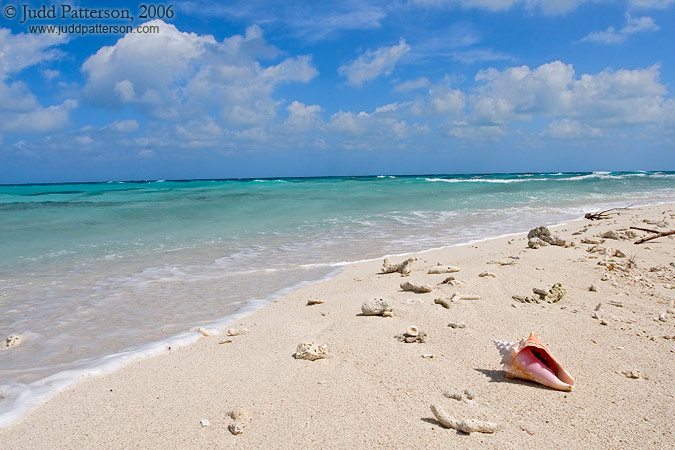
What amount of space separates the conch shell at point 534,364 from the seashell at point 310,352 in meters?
1.11

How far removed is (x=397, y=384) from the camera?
8.03 feet

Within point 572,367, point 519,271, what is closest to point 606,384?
point 572,367

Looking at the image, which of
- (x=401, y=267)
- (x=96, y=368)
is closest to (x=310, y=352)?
(x=96, y=368)

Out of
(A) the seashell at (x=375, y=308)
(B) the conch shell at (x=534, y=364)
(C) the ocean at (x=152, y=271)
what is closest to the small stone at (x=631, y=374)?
(B) the conch shell at (x=534, y=364)

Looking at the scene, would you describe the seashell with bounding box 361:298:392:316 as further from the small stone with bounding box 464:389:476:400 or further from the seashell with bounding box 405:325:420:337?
the small stone with bounding box 464:389:476:400

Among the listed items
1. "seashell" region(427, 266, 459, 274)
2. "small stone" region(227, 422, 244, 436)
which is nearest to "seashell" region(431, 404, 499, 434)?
"small stone" region(227, 422, 244, 436)

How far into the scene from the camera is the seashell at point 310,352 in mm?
2854

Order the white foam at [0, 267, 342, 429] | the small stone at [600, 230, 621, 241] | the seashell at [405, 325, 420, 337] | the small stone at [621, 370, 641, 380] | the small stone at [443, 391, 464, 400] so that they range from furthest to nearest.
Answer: the small stone at [600, 230, 621, 241] → the seashell at [405, 325, 420, 337] → the white foam at [0, 267, 342, 429] → the small stone at [621, 370, 641, 380] → the small stone at [443, 391, 464, 400]

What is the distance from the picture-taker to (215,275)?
624 centimetres

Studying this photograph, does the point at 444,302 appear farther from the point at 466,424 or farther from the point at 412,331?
the point at 466,424

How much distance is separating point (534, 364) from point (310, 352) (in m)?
1.34

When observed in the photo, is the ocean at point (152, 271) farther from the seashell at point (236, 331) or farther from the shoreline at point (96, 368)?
the seashell at point (236, 331)

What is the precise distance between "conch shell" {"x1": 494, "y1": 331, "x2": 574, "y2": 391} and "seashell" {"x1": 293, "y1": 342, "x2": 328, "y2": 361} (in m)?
1.11

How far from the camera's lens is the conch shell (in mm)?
2334
